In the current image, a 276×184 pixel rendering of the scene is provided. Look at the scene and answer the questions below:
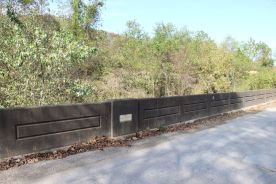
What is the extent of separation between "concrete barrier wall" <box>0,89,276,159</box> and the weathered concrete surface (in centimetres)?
61

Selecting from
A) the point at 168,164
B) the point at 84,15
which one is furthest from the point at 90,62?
the point at 168,164

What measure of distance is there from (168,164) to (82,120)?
2305 mm

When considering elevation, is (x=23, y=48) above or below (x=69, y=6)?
below

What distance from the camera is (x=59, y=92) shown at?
28.6ft

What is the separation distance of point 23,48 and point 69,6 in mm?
8827

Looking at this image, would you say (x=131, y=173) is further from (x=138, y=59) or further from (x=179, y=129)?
(x=138, y=59)

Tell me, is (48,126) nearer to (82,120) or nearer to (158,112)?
(82,120)

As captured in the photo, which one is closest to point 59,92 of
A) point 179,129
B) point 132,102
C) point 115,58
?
point 132,102

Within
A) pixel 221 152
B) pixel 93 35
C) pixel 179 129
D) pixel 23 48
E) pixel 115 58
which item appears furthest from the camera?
pixel 93 35

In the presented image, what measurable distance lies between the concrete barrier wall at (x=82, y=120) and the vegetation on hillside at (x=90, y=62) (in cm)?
170

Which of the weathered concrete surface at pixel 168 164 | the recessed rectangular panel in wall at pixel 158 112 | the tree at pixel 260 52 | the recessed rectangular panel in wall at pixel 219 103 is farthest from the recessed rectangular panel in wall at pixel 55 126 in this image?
the tree at pixel 260 52

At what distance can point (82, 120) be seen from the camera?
7020mm

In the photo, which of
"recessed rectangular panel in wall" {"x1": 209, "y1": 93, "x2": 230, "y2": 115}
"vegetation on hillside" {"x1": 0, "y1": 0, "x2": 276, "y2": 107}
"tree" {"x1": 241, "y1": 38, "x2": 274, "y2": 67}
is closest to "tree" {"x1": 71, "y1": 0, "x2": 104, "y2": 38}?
"vegetation on hillside" {"x1": 0, "y1": 0, "x2": 276, "y2": 107}

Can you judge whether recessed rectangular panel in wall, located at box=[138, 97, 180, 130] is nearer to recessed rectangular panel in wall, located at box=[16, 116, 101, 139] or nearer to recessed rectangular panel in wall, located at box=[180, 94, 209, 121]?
recessed rectangular panel in wall, located at box=[180, 94, 209, 121]
